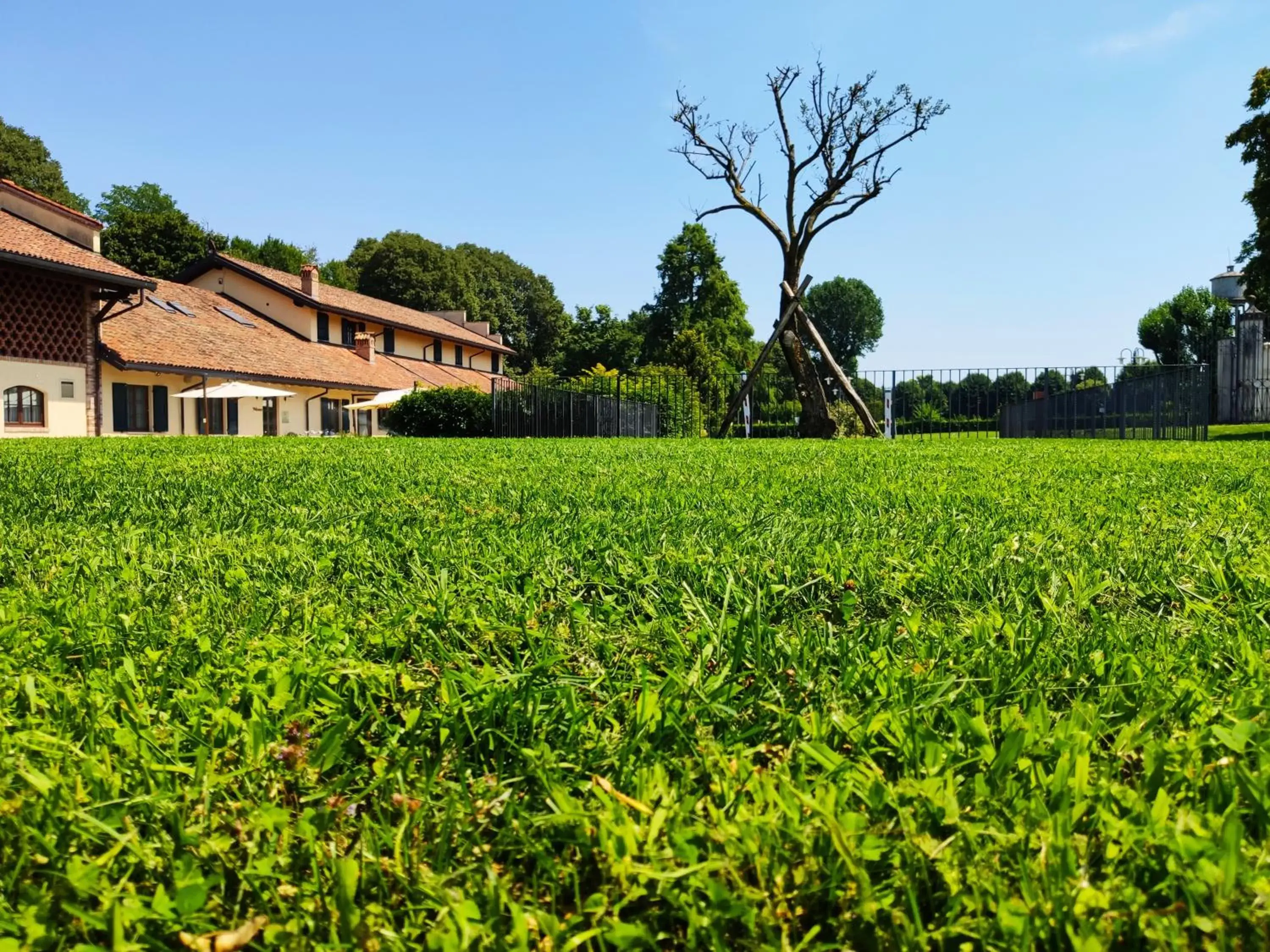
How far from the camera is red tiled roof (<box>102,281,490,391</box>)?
25.4 metres

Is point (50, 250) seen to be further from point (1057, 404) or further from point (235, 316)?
point (1057, 404)

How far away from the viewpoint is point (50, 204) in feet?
84.3

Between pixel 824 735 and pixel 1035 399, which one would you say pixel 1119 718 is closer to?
pixel 824 735

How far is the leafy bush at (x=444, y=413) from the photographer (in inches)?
836

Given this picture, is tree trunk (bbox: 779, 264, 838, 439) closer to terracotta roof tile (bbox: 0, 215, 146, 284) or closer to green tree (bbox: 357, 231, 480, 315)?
terracotta roof tile (bbox: 0, 215, 146, 284)

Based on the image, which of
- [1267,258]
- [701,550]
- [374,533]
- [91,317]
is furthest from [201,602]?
[1267,258]

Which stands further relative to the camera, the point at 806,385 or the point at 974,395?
the point at 974,395

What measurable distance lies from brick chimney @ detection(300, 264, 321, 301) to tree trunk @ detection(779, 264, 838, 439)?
23.5 meters

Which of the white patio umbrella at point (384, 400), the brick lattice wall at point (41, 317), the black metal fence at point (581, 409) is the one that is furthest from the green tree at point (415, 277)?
the black metal fence at point (581, 409)

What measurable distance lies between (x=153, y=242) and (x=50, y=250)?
24531 mm

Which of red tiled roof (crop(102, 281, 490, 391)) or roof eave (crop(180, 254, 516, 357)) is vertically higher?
roof eave (crop(180, 254, 516, 357))

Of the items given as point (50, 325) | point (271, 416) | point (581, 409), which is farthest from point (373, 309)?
point (581, 409)

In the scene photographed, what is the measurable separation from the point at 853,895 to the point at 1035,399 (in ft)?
75.2

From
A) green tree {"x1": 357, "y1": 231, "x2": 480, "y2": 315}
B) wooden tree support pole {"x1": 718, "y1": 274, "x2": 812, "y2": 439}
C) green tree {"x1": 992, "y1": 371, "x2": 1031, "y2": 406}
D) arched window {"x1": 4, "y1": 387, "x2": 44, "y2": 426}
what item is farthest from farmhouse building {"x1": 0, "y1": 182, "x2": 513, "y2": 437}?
green tree {"x1": 992, "y1": 371, "x2": 1031, "y2": 406}
